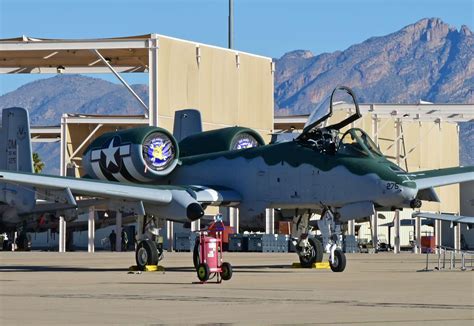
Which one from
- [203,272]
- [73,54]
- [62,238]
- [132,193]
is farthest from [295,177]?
[73,54]

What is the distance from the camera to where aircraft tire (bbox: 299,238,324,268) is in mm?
30672

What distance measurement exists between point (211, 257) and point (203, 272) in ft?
1.66

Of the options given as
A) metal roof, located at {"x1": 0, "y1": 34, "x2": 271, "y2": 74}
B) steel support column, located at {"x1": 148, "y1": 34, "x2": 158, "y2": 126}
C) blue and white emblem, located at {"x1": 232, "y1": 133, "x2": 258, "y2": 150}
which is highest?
metal roof, located at {"x1": 0, "y1": 34, "x2": 271, "y2": 74}

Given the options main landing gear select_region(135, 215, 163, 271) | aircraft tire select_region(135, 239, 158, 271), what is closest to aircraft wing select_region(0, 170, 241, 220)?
main landing gear select_region(135, 215, 163, 271)

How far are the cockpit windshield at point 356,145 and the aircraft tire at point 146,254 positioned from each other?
5.38 m

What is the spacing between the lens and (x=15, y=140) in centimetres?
4547

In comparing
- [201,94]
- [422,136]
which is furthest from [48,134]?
[422,136]

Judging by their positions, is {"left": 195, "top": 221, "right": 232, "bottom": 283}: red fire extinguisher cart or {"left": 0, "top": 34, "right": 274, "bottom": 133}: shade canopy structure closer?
{"left": 195, "top": 221, "right": 232, "bottom": 283}: red fire extinguisher cart

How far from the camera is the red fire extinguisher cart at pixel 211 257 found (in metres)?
23.4

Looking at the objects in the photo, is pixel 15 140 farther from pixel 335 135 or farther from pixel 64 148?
pixel 335 135

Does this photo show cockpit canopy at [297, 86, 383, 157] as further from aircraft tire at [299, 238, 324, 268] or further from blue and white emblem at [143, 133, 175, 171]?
blue and white emblem at [143, 133, 175, 171]

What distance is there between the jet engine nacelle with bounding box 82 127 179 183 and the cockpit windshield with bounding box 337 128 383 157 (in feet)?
16.4

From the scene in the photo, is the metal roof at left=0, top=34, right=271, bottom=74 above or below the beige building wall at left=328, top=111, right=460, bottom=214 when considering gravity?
above

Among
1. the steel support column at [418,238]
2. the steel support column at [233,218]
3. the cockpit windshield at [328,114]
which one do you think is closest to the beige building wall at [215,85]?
the steel support column at [233,218]
